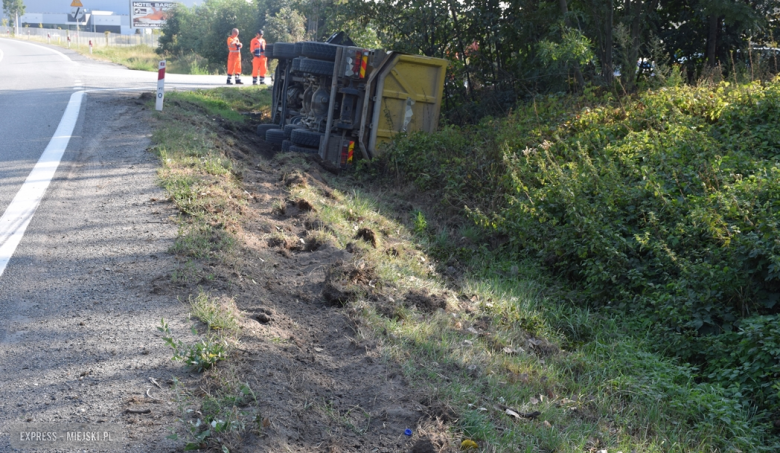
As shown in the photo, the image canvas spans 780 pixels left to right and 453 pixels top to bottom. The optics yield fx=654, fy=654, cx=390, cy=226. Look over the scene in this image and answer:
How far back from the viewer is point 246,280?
510 cm

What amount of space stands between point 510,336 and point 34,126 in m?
8.08

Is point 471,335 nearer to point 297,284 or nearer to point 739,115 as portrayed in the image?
point 297,284

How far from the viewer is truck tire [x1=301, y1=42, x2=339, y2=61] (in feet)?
33.6

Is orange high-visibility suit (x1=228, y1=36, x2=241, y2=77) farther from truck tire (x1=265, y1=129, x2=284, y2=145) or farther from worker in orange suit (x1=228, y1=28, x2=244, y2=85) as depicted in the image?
truck tire (x1=265, y1=129, x2=284, y2=145)

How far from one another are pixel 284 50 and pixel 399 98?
8.45ft

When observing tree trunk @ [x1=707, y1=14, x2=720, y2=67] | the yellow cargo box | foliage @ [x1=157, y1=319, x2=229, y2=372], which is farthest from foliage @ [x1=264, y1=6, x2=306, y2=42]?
foliage @ [x1=157, y1=319, x2=229, y2=372]

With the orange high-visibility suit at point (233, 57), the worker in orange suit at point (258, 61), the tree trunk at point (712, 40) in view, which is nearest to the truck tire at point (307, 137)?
the tree trunk at point (712, 40)

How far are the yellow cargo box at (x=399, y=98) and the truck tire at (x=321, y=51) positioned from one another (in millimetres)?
760

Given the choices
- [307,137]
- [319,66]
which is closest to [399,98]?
[319,66]

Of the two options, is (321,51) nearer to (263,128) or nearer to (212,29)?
(263,128)

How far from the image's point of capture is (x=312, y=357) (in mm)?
4223

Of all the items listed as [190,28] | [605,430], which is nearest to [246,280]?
[605,430]

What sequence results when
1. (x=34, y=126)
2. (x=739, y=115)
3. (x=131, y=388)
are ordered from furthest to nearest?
1. (x=34, y=126)
2. (x=739, y=115)
3. (x=131, y=388)

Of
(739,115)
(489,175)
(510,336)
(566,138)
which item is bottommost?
(510,336)
